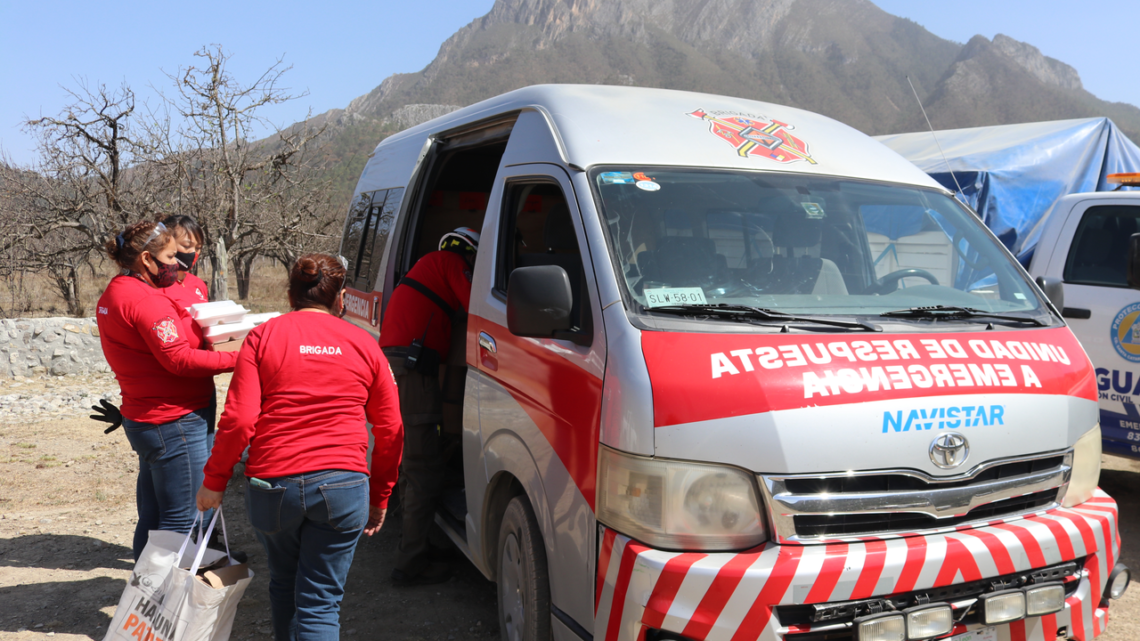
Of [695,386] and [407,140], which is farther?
[407,140]

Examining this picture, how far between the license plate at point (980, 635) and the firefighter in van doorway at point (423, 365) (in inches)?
110

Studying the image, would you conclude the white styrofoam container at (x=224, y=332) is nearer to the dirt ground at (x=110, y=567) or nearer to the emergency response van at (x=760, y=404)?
the emergency response van at (x=760, y=404)

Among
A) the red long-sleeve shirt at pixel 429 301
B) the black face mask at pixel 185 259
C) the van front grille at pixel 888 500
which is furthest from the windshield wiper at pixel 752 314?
the black face mask at pixel 185 259

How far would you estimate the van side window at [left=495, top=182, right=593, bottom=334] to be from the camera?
10.8 feet

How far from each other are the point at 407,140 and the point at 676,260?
130 inches

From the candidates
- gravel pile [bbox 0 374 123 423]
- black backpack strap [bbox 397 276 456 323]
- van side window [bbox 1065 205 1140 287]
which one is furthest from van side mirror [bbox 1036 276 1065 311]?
gravel pile [bbox 0 374 123 423]

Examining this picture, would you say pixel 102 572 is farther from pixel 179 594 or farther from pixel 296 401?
pixel 296 401

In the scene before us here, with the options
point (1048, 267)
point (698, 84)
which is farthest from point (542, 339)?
point (698, 84)

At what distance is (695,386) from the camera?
2.38 meters

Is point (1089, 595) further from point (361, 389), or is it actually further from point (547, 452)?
point (361, 389)

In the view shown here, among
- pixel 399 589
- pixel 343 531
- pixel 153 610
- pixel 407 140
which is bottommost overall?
pixel 399 589

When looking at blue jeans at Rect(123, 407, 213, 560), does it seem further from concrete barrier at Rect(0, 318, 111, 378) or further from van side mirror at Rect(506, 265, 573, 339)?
concrete barrier at Rect(0, 318, 111, 378)

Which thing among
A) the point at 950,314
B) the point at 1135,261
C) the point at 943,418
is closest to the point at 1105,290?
the point at 1135,261

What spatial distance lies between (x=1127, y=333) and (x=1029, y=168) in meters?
3.56
